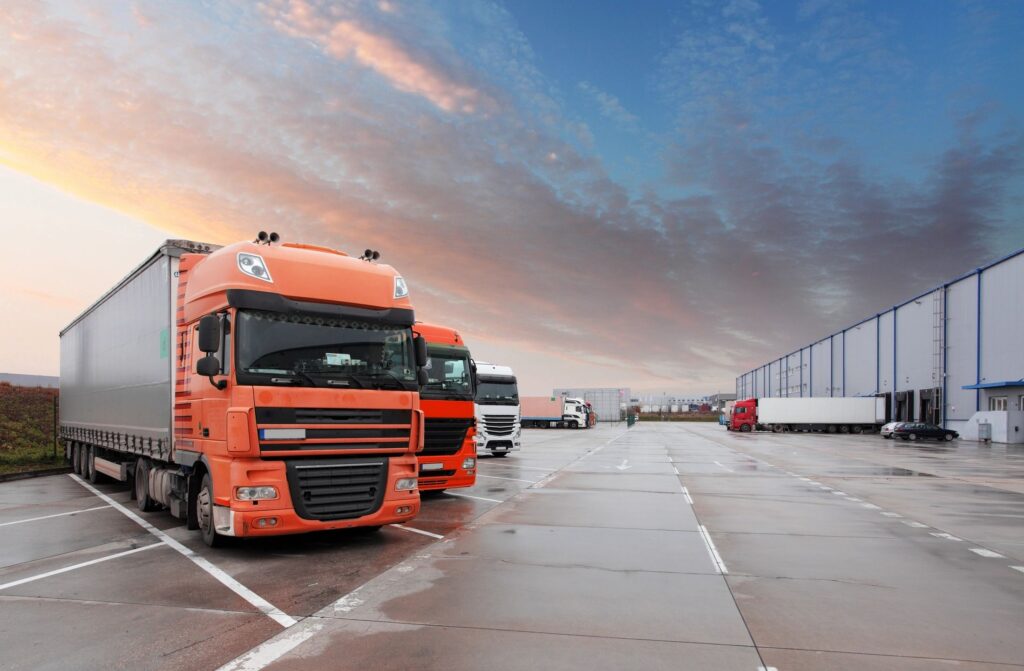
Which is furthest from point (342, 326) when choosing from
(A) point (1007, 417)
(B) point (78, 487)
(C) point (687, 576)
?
(A) point (1007, 417)

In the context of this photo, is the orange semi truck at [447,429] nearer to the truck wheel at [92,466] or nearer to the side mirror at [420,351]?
the side mirror at [420,351]

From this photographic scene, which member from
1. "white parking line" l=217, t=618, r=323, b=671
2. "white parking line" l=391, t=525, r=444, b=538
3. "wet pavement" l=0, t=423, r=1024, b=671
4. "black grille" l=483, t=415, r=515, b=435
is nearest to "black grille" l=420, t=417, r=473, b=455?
"wet pavement" l=0, t=423, r=1024, b=671

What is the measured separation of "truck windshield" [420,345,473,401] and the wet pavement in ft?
6.74

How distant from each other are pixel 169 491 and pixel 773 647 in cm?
847

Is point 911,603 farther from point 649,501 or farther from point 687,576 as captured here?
point 649,501

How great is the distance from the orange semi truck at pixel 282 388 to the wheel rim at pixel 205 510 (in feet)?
0.08

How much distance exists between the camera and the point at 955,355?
→ 160 feet

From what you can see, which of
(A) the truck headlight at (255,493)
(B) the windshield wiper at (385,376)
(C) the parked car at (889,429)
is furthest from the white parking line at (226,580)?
(C) the parked car at (889,429)

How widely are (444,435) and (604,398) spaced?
71059 mm

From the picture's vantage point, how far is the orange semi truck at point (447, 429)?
1259 centimetres

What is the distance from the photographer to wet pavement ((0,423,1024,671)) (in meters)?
4.89

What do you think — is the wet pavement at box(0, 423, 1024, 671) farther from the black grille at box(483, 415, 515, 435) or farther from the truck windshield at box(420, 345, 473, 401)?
the black grille at box(483, 415, 515, 435)

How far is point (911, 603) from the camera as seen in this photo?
628cm

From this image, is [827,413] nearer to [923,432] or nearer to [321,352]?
[923,432]
